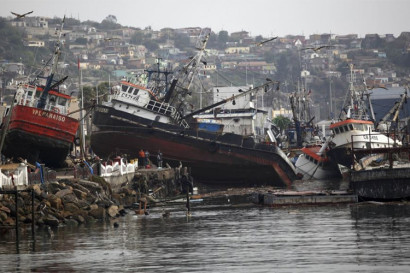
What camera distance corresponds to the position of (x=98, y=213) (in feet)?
180

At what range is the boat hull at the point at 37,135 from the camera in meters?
67.0

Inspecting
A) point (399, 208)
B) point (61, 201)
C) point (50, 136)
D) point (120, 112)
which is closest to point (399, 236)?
point (399, 208)

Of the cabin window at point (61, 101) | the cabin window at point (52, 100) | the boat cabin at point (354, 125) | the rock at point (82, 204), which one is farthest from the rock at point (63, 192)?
the boat cabin at point (354, 125)

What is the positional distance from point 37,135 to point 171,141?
17.6 metres

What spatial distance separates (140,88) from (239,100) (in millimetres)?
29895

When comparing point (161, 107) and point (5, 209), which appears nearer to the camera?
point (5, 209)

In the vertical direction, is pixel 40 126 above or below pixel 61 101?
below

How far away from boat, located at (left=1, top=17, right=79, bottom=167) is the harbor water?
11052mm

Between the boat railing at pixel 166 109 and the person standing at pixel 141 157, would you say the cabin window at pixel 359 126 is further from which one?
the person standing at pixel 141 157

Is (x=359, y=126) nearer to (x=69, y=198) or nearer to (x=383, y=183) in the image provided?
(x=383, y=183)

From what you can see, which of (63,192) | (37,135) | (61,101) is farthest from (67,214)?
(61,101)

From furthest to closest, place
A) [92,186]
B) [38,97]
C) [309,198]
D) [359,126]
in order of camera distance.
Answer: [359,126], [38,97], [309,198], [92,186]

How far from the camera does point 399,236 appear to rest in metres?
45.2

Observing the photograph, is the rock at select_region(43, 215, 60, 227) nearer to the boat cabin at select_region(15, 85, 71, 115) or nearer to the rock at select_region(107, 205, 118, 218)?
the rock at select_region(107, 205, 118, 218)
